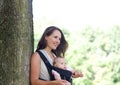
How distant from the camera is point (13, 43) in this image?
11.1ft

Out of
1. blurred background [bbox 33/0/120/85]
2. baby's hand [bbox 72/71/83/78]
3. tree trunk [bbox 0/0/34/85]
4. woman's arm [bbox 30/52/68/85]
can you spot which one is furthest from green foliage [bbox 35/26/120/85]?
tree trunk [bbox 0/0/34/85]

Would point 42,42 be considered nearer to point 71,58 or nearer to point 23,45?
point 23,45

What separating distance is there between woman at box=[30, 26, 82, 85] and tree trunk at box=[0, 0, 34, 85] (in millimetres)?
78

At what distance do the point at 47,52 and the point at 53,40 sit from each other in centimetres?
11

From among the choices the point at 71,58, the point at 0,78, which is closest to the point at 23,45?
the point at 0,78

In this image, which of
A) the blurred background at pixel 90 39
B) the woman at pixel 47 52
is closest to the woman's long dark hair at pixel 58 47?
the woman at pixel 47 52

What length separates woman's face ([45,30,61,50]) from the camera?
3801mm

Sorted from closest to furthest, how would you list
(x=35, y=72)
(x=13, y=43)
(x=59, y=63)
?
(x=13, y=43) → (x=35, y=72) → (x=59, y=63)

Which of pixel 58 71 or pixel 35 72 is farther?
pixel 58 71

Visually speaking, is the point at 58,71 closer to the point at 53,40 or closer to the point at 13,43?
the point at 53,40

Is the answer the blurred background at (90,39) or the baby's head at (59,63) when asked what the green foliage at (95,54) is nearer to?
the blurred background at (90,39)

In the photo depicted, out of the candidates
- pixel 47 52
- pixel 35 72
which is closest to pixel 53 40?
pixel 47 52

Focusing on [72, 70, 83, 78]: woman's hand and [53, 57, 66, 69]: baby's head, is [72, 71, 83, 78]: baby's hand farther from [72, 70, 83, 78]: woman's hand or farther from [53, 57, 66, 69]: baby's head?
[53, 57, 66, 69]: baby's head

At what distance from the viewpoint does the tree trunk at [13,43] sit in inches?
132
